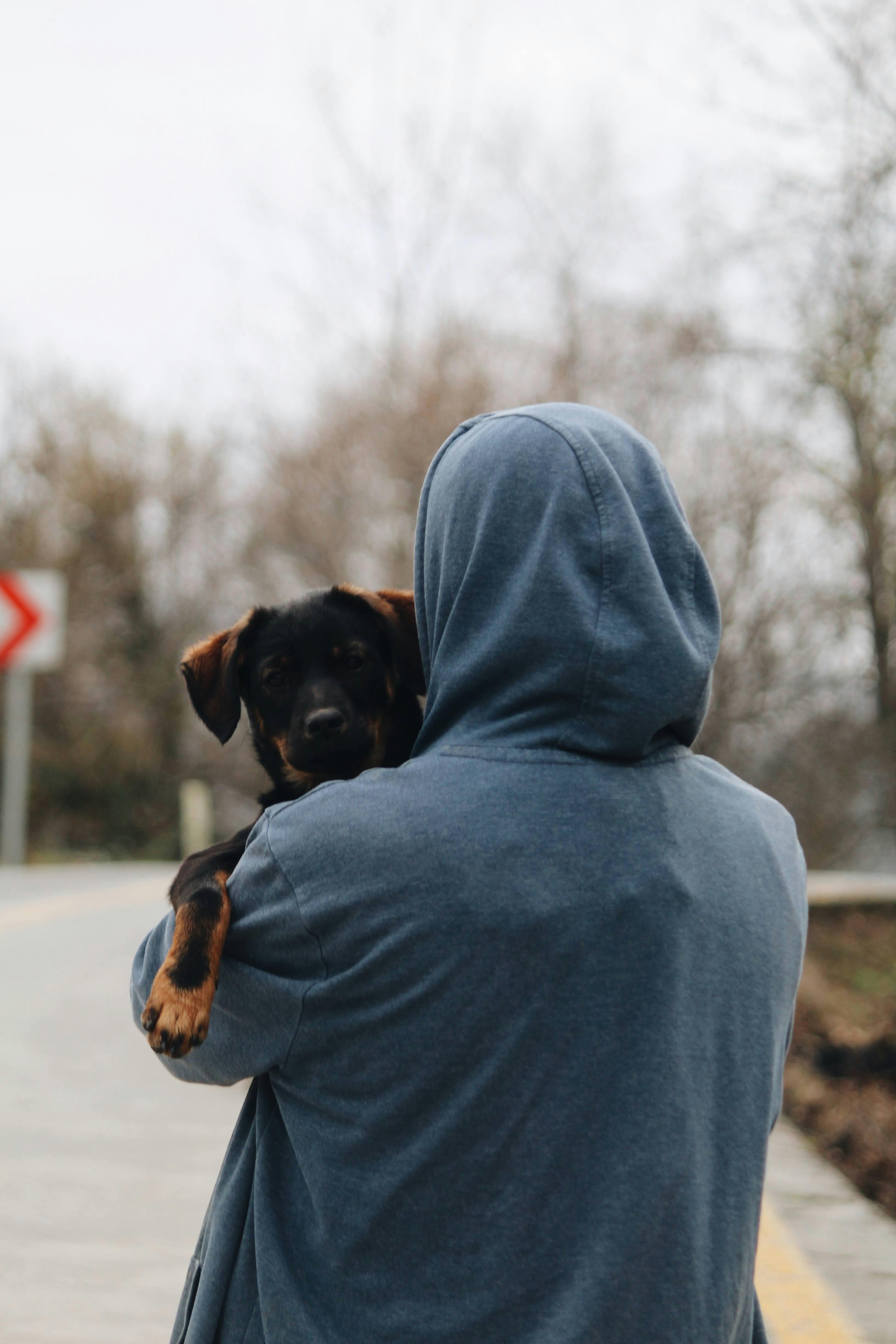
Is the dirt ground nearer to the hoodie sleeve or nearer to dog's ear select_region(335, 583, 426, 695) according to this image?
dog's ear select_region(335, 583, 426, 695)

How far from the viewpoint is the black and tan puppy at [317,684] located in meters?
3.09

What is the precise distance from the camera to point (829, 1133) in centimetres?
559

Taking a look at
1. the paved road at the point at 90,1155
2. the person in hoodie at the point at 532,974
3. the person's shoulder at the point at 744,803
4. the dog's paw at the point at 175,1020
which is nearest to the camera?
the person in hoodie at the point at 532,974

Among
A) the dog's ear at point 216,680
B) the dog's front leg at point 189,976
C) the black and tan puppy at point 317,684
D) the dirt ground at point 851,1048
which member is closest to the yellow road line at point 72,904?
the dirt ground at point 851,1048

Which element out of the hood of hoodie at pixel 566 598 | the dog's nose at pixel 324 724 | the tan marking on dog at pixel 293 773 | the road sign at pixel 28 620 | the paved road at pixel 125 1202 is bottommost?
the road sign at pixel 28 620

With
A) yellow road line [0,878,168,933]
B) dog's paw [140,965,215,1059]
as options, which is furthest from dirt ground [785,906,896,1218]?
yellow road line [0,878,168,933]

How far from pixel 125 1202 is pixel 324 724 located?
1853 mm

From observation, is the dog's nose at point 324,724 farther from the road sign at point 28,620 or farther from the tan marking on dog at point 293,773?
the road sign at point 28,620

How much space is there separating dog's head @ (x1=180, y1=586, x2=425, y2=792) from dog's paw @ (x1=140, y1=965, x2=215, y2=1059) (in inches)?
46.5

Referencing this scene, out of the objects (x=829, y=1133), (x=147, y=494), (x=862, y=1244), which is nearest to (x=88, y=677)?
(x=147, y=494)

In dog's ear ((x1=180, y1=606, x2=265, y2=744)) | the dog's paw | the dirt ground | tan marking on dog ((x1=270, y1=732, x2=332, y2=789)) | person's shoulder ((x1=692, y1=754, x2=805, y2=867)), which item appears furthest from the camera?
the dirt ground

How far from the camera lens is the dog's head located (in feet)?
10.1

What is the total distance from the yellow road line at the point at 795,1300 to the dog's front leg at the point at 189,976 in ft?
5.41

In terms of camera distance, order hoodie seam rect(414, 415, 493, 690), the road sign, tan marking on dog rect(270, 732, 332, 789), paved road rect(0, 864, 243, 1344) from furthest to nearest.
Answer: the road sign, paved road rect(0, 864, 243, 1344), tan marking on dog rect(270, 732, 332, 789), hoodie seam rect(414, 415, 493, 690)
